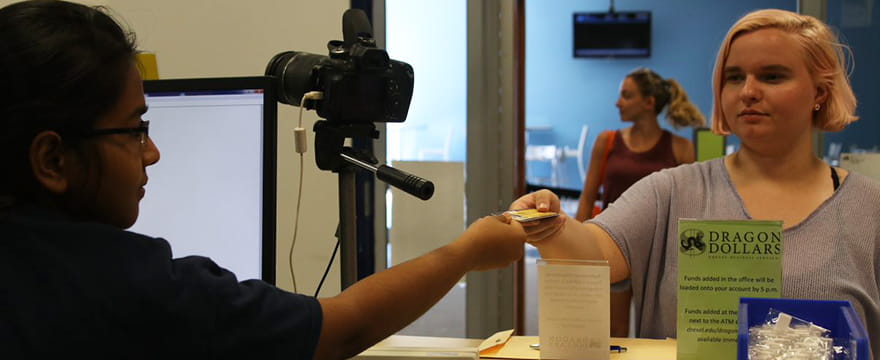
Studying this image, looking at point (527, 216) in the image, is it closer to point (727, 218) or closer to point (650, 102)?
point (727, 218)

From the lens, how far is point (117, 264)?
0.75 meters

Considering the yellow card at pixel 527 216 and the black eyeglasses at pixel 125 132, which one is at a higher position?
the black eyeglasses at pixel 125 132

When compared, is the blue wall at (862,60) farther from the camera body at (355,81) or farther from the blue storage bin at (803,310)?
the camera body at (355,81)

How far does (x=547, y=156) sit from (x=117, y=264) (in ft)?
29.8

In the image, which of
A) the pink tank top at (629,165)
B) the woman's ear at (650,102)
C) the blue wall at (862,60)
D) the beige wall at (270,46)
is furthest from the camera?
the woman's ear at (650,102)

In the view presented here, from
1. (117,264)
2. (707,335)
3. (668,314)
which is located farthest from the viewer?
(668,314)

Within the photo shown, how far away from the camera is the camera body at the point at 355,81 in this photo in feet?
3.45

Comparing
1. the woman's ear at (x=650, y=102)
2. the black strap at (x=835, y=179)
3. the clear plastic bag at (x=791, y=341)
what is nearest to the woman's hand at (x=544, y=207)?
the clear plastic bag at (x=791, y=341)

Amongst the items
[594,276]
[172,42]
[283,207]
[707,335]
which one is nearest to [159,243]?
[594,276]

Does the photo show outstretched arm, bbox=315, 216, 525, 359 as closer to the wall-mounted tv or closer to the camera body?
the camera body

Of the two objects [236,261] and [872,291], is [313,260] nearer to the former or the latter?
[236,261]

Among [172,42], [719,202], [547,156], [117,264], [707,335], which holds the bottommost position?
[547,156]

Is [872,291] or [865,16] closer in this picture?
[872,291]

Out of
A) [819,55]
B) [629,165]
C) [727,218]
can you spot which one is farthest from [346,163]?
[629,165]
